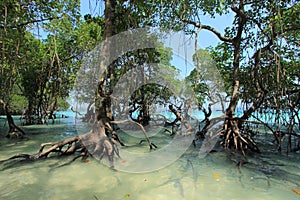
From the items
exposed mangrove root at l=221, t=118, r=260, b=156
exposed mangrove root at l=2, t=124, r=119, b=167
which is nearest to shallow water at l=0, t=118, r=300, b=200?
exposed mangrove root at l=2, t=124, r=119, b=167

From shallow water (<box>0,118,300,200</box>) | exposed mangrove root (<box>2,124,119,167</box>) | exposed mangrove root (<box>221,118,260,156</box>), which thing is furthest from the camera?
exposed mangrove root (<box>221,118,260,156</box>)

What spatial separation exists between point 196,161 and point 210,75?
21.8 ft

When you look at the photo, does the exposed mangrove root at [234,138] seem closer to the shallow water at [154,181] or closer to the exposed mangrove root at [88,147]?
the shallow water at [154,181]

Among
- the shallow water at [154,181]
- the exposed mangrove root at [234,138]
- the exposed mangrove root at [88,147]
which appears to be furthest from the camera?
the exposed mangrove root at [234,138]

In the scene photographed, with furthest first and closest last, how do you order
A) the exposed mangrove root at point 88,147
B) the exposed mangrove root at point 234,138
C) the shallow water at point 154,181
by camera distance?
the exposed mangrove root at point 234,138, the exposed mangrove root at point 88,147, the shallow water at point 154,181

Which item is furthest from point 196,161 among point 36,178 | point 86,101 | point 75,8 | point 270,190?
point 86,101

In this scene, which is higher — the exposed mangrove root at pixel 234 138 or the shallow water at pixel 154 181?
the exposed mangrove root at pixel 234 138

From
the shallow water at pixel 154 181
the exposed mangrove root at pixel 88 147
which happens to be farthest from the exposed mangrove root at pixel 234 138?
the exposed mangrove root at pixel 88 147

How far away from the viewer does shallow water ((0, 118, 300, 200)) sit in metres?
2.65

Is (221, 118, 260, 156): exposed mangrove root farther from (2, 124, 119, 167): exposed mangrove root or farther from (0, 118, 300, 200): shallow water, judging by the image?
(2, 124, 119, 167): exposed mangrove root

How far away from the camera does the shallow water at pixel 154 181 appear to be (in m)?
2.65

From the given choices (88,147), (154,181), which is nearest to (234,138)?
(154,181)

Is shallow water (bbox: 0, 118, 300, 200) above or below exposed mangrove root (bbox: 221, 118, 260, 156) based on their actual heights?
below

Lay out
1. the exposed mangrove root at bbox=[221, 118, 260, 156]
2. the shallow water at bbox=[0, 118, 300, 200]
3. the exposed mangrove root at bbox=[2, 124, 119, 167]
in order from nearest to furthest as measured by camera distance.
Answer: the shallow water at bbox=[0, 118, 300, 200] → the exposed mangrove root at bbox=[2, 124, 119, 167] → the exposed mangrove root at bbox=[221, 118, 260, 156]
